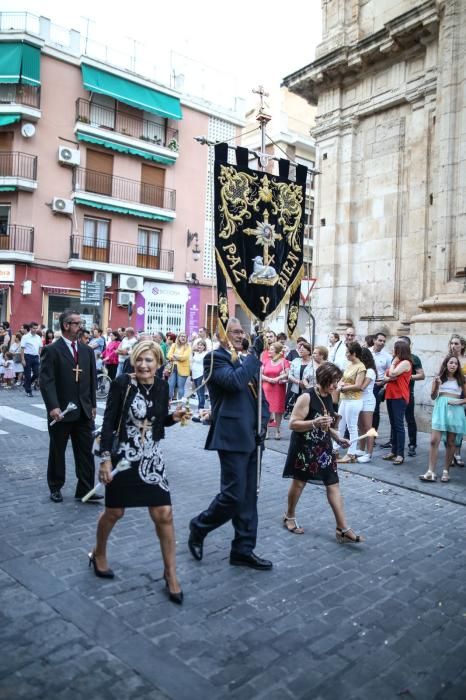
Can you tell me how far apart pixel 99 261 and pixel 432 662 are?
25.3 m

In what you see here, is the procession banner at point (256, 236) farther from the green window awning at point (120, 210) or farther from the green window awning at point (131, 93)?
the green window awning at point (131, 93)

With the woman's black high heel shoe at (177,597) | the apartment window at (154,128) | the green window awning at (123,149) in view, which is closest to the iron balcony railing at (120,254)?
the green window awning at (123,149)

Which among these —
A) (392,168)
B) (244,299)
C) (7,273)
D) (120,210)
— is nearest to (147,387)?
(244,299)

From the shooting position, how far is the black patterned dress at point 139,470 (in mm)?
3643

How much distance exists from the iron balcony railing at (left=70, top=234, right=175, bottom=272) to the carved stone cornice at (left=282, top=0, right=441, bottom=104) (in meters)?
14.3

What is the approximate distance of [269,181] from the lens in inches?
213

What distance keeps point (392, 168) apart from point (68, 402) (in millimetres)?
9834

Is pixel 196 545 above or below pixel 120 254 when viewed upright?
below

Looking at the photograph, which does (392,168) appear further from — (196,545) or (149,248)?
(149,248)

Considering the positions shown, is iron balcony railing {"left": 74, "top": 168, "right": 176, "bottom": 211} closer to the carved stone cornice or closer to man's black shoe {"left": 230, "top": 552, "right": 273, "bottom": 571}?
the carved stone cornice

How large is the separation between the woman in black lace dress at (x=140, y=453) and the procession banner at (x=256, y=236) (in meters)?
1.22

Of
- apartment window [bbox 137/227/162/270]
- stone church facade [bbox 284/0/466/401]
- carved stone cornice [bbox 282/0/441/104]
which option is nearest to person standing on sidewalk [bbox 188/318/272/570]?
stone church facade [bbox 284/0/466/401]

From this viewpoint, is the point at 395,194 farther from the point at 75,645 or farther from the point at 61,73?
the point at 61,73

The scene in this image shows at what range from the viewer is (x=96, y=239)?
1040 inches
